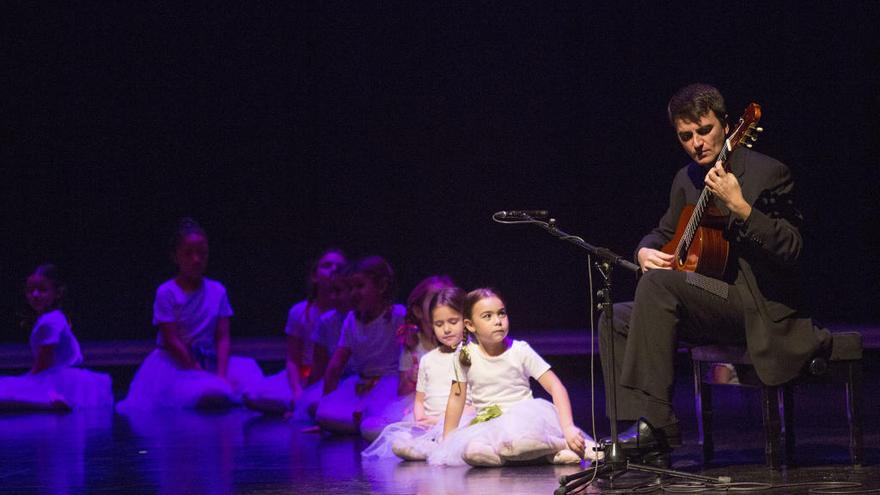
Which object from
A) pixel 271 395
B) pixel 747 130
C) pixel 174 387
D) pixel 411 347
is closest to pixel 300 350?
pixel 271 395

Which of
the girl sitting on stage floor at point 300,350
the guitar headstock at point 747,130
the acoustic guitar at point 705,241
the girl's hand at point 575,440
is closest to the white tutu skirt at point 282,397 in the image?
the girl sitting on stage floor at point 300,350

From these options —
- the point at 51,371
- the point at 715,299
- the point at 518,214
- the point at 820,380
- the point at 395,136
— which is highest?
the point at 395,136

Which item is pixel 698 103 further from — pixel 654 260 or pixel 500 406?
pixel 500 406

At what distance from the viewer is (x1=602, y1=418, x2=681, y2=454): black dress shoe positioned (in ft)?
12.4

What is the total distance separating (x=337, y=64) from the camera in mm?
8695

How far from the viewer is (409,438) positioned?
4973 millimetres

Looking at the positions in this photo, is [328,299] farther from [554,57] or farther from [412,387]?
[554,57]

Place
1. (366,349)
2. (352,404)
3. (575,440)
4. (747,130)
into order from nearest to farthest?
(747,130) < (575,440) < (352,404) < (366,349)

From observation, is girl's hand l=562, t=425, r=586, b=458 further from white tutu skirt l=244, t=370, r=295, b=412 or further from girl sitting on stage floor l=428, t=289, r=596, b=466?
white tutu skirt l=244, t=370, r=295, b=412

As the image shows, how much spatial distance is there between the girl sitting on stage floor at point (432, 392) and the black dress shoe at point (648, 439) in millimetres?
1255

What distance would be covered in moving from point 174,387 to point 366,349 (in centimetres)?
198

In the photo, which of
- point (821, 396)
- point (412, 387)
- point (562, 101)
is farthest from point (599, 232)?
point (412, 387)

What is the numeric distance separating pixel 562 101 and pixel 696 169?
440 cm

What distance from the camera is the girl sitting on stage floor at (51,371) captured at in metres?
7.64
